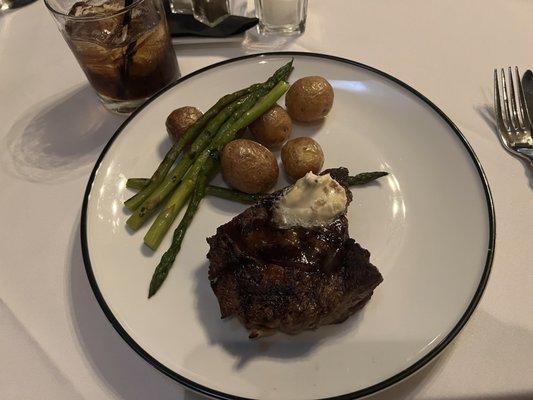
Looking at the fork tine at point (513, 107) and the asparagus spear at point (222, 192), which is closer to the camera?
the asparagus spear at point (222, 192)

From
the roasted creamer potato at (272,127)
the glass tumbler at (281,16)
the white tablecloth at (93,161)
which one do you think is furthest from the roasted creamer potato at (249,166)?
the glass tumbler at (281,16)

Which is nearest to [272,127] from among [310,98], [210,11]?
[310,98]

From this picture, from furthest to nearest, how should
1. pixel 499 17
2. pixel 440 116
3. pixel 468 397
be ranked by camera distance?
pixel 499 17, pixel 440 116, pixel 468 397

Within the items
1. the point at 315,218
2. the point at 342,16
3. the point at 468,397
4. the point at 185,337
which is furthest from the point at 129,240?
the point at 342,16

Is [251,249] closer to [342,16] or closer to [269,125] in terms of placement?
[269,125]

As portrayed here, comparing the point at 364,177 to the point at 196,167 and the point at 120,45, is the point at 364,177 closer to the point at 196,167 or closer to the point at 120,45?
the point at 196,167

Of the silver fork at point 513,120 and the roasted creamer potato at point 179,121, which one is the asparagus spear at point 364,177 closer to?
the silver fork at point 513,120
